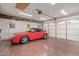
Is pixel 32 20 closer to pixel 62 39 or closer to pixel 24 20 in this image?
pixel 24 20

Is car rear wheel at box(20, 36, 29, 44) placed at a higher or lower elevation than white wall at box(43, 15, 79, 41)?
lower

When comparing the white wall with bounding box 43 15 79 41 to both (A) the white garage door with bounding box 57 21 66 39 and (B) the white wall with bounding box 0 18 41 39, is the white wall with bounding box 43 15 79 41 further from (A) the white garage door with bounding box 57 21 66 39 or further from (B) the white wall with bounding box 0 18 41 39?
(B) the white wall with bounding box 0 18 41 39

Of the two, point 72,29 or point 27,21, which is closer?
point 27,21

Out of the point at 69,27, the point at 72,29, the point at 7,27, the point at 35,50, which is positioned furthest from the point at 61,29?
the point at 7,27

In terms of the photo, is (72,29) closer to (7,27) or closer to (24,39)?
(24,39)

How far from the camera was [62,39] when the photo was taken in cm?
339

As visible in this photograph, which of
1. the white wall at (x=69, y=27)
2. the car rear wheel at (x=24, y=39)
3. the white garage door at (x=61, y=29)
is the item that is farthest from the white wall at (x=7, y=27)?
the white garage door at (x=61, y=29)

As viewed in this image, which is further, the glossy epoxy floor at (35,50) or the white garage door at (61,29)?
the white garage door at (61,29)

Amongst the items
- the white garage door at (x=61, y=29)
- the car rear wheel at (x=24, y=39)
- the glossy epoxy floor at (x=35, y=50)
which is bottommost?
the glossy epoxy floor at (x=35, y=50)

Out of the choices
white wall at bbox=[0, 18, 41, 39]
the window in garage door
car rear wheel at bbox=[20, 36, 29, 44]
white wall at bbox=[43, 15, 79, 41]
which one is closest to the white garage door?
white wall at bbox=[43, 15, 79, 41]

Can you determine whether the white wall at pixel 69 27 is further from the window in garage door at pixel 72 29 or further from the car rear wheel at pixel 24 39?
the car rear wheel at pixel 24 39

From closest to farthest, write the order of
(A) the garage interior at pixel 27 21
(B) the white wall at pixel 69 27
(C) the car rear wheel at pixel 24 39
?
(A) the garage interior at pixel 27 21
(C) the car rear wheel at pixel 24 39
(B) the white wall at pixel 69 27

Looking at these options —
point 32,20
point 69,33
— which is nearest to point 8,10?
point 32,20

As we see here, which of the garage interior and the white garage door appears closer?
the garage interior
